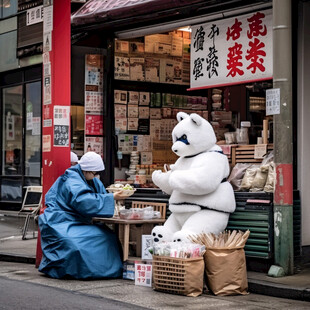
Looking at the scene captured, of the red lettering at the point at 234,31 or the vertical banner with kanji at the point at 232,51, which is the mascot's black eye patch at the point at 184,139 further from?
the red lettering at the point at 234,31

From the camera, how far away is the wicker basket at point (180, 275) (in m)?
8.37

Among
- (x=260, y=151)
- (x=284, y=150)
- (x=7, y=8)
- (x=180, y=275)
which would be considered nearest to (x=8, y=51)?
(x=7, y=8)

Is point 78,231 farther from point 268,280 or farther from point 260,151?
point 260,151

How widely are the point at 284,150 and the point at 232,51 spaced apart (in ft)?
8.67

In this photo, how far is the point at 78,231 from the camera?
383 inches

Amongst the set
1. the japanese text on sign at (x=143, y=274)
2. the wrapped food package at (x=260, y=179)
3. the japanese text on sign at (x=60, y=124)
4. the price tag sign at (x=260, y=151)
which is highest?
the japanese text on sign at (x=60, y=124)

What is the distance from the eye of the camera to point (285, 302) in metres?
8.20

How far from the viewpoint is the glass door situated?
17.9 meters

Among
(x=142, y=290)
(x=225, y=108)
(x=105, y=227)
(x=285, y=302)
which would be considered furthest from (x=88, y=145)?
(x=285, y=302)

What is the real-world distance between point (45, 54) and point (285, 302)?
199 inches

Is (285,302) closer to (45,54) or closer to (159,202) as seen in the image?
(159,202)

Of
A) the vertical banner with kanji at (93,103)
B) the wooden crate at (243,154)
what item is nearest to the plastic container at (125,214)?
the wooden crate at (243,154)

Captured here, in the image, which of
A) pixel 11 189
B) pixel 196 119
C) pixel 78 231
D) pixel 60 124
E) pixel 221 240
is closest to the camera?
pixel 221 240

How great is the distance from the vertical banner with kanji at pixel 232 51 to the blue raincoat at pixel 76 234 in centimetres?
285
